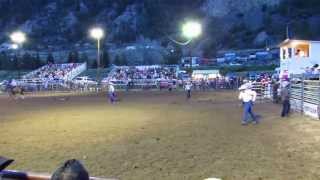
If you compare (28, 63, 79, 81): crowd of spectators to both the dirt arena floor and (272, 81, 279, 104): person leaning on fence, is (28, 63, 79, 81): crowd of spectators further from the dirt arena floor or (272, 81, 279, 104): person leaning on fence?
the dirt arena floor

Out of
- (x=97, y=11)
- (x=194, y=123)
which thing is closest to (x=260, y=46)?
(x=97, y=11)

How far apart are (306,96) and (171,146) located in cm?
1190

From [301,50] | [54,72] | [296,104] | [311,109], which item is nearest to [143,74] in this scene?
[54,72]

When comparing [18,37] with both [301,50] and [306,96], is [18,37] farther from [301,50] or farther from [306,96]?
[306,96]

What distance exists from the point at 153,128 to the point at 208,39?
125 metres

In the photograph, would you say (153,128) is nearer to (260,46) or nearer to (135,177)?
(135,177)

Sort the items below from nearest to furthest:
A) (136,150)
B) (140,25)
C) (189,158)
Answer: (189,158), (136,150), (140,25)

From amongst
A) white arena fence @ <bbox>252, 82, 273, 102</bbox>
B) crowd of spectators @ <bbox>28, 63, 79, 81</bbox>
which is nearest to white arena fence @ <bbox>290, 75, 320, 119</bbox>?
white arena fence @ <bbox>252, 82, 273, 102</bbox>

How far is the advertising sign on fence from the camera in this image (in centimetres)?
2155

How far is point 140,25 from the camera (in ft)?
517

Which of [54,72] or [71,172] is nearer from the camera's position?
[71,172]

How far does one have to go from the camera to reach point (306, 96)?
969 inches

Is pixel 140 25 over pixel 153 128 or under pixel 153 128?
over

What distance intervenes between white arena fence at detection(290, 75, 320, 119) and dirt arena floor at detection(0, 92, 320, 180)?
72 centimetres
